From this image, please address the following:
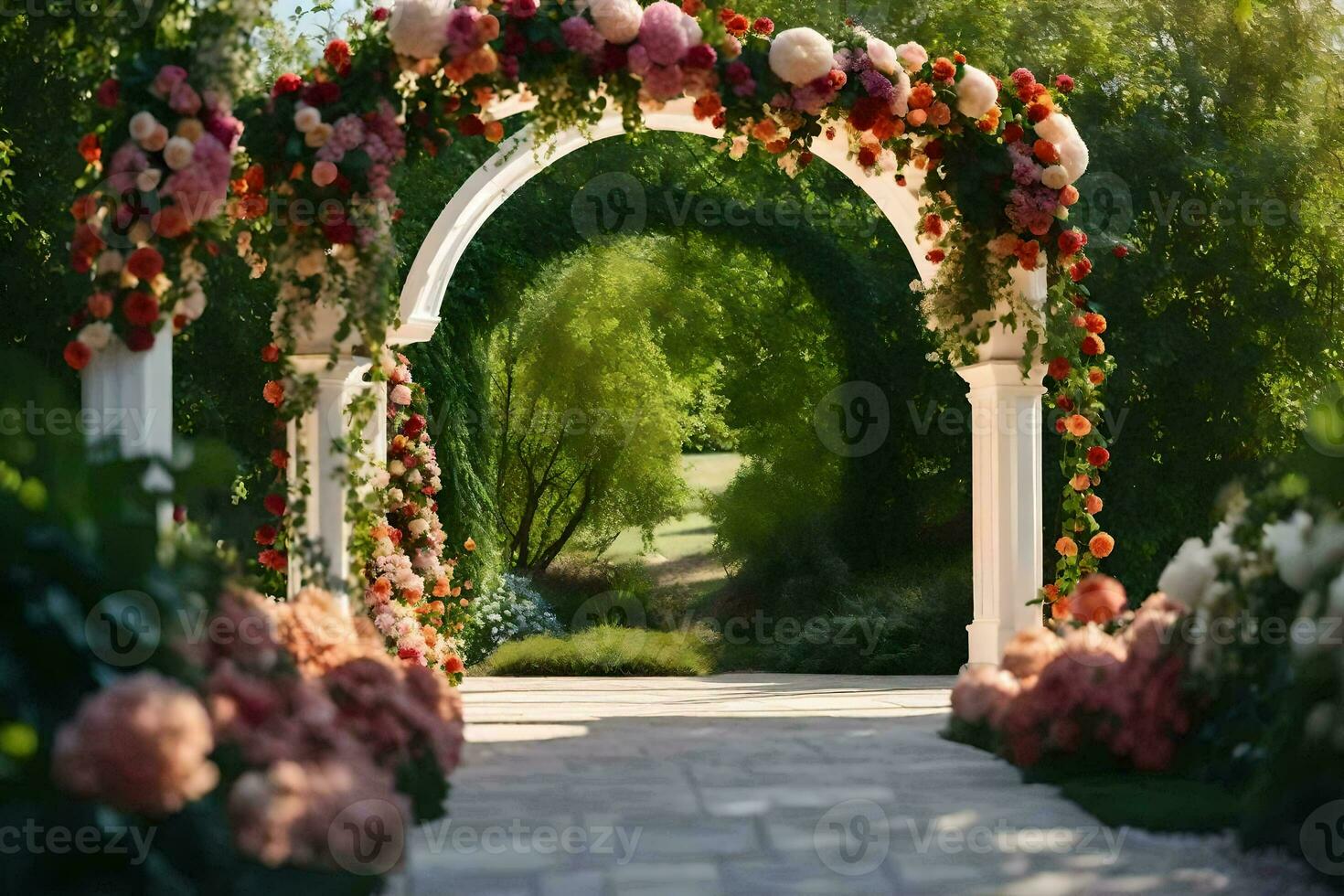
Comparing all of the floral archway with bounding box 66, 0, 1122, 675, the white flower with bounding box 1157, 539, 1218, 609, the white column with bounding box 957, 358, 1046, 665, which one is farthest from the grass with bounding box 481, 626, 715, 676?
the white flower with bounding box 1157, 539, 1218, 609

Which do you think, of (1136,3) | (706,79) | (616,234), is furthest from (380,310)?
(1136,3)

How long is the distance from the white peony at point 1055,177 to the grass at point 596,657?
5796 mm

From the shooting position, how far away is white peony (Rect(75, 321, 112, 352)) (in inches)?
178

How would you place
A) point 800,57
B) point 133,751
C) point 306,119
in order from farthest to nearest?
point 800,57 < point 306,119 < point 133,751

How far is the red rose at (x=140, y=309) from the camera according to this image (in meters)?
4.52

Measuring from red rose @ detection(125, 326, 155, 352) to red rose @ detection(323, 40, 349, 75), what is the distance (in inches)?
52.8

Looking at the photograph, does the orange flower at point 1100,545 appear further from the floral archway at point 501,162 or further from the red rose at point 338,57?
the red rose at point 338,57

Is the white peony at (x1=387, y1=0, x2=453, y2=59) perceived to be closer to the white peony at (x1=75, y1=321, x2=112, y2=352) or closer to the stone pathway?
the white peony at (x1=75, y1=321, x2=112, y2=352)

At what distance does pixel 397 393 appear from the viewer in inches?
310

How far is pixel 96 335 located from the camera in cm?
453

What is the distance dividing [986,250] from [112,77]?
364cm

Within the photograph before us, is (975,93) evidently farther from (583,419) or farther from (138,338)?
(583,419)

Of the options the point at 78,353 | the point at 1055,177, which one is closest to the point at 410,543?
the point at 78,353

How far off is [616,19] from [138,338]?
6.99 feet
